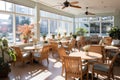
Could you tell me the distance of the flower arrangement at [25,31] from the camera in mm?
7102

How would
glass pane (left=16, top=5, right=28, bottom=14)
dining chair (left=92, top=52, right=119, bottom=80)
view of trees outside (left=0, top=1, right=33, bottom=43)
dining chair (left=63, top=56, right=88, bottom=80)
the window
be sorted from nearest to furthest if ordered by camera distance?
dining chair (left=63, top=56, right=88, bottom=80) → dining chair (left=92, top=52, right=119, bottom=80) → view of trees outside (left=0, top=1, right=33, bottom=43) → glass pane (left=16, top=5, right=28, bottom=14) → the window

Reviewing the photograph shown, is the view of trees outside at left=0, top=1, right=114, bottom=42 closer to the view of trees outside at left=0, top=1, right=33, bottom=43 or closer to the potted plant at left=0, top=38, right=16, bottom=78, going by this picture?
the view of trees outside at left=0, top=1, right=33, bottom=43

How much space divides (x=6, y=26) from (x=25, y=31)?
1.00 metres

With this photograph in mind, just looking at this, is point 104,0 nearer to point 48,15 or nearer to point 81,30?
point 48,15

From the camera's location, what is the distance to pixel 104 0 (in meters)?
8.63

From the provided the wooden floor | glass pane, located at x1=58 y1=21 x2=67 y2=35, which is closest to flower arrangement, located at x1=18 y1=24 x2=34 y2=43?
the wooden floor

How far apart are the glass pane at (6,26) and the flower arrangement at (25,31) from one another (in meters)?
0.49

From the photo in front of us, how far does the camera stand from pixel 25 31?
7.14 meters

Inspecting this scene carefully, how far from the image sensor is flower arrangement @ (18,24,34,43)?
280 inches

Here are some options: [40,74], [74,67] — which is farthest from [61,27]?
[74,67]

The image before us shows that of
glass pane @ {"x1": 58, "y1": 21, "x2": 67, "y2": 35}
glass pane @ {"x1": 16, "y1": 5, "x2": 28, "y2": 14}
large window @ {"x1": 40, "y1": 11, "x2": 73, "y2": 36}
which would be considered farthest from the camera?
glass pane @ {"x1": 58, "y1": 21, "x2": 67, "y2": 35}

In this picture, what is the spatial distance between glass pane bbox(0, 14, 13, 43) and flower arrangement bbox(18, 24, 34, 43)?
49 cm

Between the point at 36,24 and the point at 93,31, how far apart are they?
8.70m

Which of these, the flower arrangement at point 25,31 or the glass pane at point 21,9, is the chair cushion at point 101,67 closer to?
the flower arrangement at point 25,31
